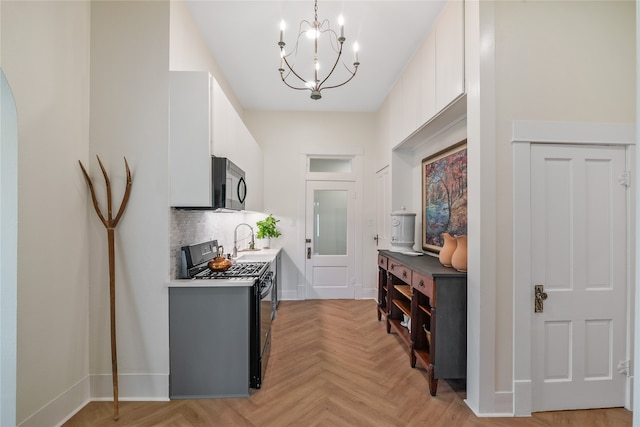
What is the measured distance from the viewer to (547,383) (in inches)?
80.0

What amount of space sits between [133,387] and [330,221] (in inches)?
131

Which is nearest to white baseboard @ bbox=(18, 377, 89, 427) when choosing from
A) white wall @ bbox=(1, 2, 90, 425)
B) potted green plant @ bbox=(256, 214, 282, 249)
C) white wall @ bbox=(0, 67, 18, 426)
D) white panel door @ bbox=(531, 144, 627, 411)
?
white wall @ bbox=(1, 2, 90, 425)

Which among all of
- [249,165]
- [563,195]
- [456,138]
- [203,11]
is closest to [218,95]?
[203,11]

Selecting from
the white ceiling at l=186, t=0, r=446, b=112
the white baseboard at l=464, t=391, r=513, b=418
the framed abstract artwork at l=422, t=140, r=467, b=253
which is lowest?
the white baseboard at l=464, t=391, r=513, b=418

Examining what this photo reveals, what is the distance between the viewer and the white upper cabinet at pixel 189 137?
214cm

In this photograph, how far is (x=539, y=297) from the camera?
6.61 feet

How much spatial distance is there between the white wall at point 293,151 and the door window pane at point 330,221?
283 mm

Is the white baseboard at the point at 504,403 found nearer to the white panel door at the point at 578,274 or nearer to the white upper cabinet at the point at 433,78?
the white panel door at the point at 578,274

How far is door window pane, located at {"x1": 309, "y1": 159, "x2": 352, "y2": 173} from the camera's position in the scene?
4.84 m

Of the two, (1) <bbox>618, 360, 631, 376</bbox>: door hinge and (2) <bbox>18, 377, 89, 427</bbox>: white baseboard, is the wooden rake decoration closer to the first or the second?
(2) <bbox>18, 377, 89, 427</bbox>: white baseboard

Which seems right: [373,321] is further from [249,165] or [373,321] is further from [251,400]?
[249,165]

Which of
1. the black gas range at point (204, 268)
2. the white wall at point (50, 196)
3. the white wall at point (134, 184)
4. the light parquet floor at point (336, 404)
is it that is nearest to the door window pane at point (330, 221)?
the light parquet floor at point (336, 404)

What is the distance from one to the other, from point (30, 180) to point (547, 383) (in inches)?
142

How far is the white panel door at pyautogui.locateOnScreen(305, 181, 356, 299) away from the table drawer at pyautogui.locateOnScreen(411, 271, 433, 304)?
2.32 m
